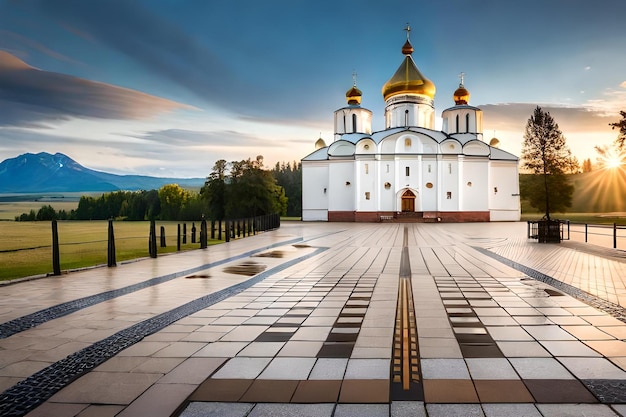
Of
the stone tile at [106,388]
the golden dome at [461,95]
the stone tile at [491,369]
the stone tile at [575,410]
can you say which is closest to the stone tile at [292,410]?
the stone tile at [106,388]

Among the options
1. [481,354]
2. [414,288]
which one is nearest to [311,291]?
[414,288]

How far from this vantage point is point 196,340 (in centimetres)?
462

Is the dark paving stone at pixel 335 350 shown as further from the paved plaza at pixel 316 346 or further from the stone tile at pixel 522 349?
the stone tile at pixel 522 349

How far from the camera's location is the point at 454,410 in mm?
2963

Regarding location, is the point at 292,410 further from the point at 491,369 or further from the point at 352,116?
the point at 352,116

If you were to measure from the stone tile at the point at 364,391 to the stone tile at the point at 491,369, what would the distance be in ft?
2.54

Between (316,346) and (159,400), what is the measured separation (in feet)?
5.49

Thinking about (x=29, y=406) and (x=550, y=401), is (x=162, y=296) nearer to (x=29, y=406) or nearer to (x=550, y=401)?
(x=29, y=406)

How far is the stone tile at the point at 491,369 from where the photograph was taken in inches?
140

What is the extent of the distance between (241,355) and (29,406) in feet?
5.46

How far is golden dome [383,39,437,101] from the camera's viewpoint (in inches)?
1816

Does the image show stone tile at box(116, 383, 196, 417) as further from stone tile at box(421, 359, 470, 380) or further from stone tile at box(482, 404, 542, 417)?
stone tile at box(482, 404, 542, 417)

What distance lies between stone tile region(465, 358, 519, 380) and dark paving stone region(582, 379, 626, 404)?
52 centimetres

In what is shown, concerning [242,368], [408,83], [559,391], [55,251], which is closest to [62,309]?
[242,368]
